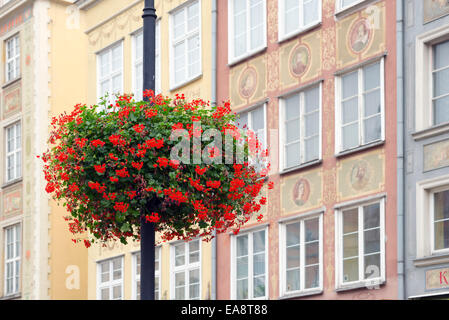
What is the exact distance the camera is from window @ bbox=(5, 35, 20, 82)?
3344 centimetres

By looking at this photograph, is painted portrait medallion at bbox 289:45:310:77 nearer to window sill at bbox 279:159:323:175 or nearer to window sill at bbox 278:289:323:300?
window sill at bbox 279:159:323:175

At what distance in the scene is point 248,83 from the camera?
78.3 feet

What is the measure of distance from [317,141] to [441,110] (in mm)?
3403

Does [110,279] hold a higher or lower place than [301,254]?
lower

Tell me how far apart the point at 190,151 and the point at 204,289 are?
1339cm

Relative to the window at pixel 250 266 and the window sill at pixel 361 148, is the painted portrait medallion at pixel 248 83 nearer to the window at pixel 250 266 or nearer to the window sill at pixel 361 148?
the window at pixel 250 266

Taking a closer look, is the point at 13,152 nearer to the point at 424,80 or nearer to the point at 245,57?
the point at 245,57

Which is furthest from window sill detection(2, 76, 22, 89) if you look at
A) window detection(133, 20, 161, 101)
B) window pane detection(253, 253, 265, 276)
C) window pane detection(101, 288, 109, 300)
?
window pane detection(253, 253, 265, 276)

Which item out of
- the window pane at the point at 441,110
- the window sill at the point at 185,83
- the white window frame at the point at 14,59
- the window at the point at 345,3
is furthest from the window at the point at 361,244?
the white window frame at the point at 14,59

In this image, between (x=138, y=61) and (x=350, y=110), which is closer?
(x=350, y=110)

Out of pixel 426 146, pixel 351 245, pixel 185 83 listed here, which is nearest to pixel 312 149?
pixel 351 245

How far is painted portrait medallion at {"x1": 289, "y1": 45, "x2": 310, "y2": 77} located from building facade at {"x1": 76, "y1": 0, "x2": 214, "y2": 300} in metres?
3.10

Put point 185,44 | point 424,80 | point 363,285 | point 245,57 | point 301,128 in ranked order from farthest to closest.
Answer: point 185,44 < point 245,57 < point 301,128 < point 363,285 < point 424,80

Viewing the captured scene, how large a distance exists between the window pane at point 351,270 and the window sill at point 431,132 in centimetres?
259
